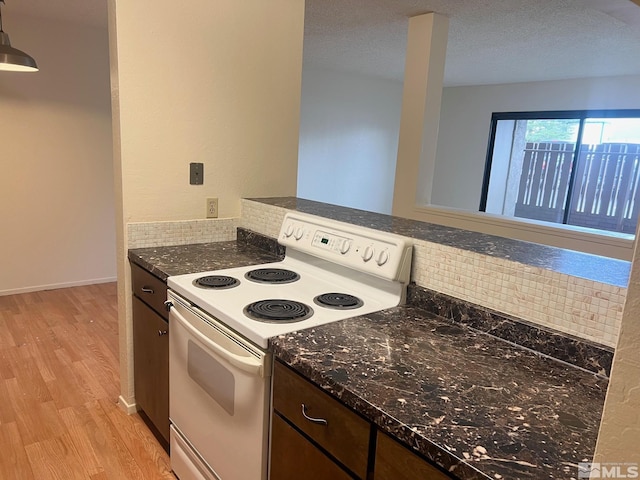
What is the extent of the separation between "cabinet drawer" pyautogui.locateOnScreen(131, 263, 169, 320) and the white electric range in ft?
0.41

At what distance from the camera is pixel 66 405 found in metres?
2.36

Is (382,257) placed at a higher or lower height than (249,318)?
higher

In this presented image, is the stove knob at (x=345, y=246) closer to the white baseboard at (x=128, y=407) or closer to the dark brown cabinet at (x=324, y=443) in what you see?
the dark brown cabinet at (x=324, y=443)

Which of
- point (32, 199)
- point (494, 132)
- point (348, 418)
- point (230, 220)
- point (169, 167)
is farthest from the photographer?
point (494, 132)

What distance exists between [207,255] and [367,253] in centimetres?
89

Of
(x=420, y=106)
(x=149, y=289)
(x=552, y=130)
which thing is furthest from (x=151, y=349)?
(x=552, y=130)

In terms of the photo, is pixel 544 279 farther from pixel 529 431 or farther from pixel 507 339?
pixel 529 431

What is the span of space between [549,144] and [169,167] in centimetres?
554

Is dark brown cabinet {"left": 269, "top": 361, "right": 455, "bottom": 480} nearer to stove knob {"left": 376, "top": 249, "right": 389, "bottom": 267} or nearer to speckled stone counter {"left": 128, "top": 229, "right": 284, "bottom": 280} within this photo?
stove knob {"left": 376, "top": 249, "right": 389, "bottom": 267}

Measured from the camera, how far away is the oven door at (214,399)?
52.1 inches

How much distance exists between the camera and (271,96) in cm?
251

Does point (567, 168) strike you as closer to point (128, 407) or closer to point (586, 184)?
point (586, 184)

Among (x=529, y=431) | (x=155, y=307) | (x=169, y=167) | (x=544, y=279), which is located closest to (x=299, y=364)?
(x=529, y=431)

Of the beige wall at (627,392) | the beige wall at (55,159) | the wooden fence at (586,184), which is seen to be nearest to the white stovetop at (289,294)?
the beige wall at (627,392)
